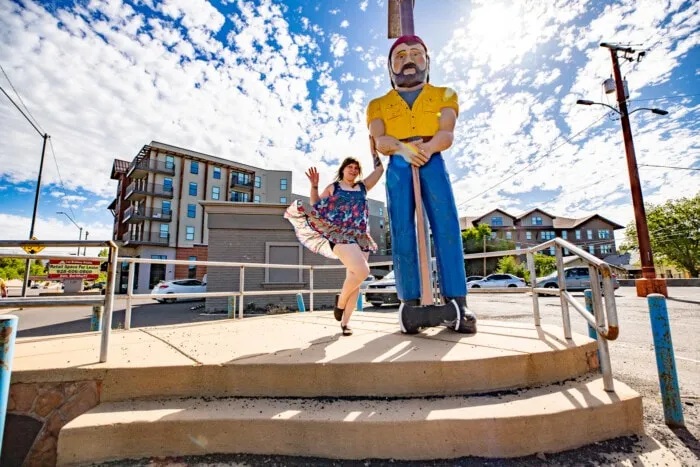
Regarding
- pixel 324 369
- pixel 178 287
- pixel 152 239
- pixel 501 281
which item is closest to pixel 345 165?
pixel 324 369

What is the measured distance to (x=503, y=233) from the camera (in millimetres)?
44344

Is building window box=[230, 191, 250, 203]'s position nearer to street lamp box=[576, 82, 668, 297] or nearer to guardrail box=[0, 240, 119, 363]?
street lamp box=[576, 82, 668, 297]

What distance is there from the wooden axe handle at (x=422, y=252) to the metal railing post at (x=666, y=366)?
1.46 m

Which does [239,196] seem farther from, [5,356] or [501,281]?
[5,356]

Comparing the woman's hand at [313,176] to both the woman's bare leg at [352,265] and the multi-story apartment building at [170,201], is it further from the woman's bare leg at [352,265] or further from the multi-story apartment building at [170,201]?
the multi-story apartment building at [170,201]

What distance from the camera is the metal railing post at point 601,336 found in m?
1.92

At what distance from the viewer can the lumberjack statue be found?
284 centimetres

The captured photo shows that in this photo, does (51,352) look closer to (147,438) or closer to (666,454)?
(147,438)

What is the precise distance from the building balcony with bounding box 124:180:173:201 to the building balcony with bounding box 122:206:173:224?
1.46 meters

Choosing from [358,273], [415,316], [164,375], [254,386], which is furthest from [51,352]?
[415,316]

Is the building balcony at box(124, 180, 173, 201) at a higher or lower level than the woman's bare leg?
higher

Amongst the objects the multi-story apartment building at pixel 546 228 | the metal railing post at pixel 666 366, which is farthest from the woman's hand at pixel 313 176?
the multi-story apartment building at pixel 546 228

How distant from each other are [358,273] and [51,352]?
2433 mm

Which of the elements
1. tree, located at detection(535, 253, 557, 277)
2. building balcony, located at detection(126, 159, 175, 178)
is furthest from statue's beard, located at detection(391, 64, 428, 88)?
building balcony, located at detection(126, 159, 175, 178)
